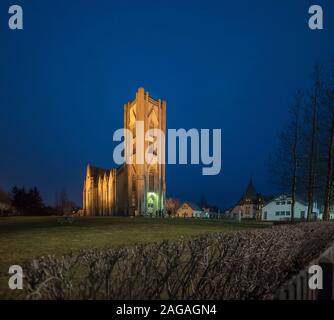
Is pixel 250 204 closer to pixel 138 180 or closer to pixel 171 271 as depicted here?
pixel 138 180

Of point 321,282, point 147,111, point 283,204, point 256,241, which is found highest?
point 147,111

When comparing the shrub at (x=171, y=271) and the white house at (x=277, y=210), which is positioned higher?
the shrub at (x=171, y=271)

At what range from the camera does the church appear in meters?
74.7

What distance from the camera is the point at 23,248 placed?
12.8m

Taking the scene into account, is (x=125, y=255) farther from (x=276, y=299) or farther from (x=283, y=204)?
(x=283, y=204)

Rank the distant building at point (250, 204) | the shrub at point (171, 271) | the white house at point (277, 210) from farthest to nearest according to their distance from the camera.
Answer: the distant building at point (250, 204), the white house at point (277, 210), the shrub at point (171, 271)

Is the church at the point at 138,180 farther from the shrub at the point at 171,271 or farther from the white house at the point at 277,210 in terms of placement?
the shrub at the point at 171,271

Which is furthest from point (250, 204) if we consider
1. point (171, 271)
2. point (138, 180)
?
point (171, 271)

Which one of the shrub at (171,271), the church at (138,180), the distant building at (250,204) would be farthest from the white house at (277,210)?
the shrub at (171,271)

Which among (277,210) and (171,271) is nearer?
(171,271)

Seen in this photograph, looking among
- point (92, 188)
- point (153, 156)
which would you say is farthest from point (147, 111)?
point (92, 188)

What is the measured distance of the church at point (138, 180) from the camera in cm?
7469

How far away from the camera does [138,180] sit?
74750mm
